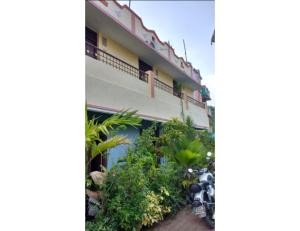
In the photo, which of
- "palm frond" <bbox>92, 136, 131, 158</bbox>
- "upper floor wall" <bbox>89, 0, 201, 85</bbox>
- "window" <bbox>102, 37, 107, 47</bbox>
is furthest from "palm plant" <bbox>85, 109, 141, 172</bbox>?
"window" <bbox>102, 37, 107, 47</bbox>

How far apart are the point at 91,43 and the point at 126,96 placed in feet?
2.01

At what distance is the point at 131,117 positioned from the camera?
1976 millimetres

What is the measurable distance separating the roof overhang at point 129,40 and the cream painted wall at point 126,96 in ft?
0.73

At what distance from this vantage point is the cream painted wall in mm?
2018

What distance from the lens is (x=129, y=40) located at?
2.46 meters

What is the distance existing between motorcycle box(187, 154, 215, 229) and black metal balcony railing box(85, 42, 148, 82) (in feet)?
Answer: 3.83

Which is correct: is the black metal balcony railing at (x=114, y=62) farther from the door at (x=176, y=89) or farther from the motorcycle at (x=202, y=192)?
the motorcycle at (x=202, y=192)

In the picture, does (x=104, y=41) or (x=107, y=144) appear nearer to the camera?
(x=107, y=144)

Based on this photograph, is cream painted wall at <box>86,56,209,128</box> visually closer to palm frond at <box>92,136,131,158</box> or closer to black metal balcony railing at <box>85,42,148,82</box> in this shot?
black metal balcony railing at <box>85,42,148,82</box>

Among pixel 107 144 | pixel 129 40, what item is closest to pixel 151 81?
pixel 129 40

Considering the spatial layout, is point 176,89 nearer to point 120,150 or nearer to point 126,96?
point 126,96

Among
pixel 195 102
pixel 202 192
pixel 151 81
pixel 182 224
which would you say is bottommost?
pixel 182 224

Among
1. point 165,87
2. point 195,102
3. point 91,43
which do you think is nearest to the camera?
point 195,102
